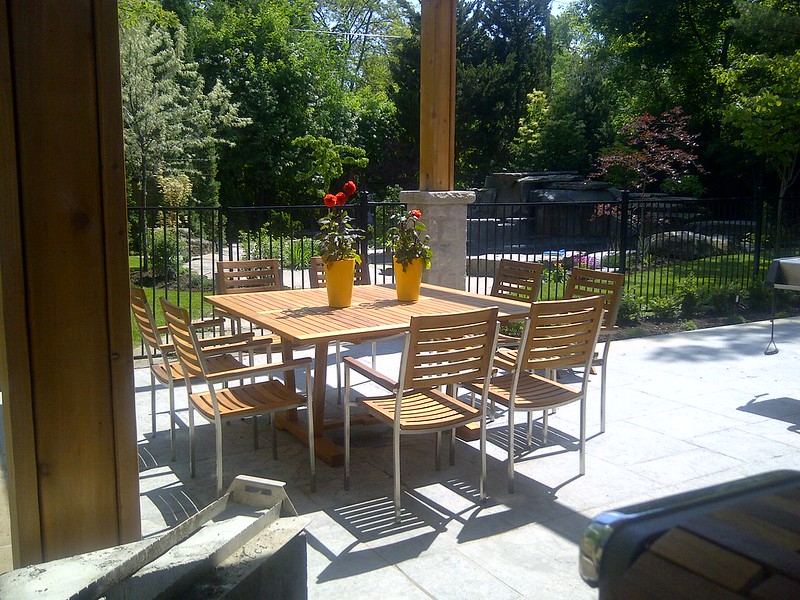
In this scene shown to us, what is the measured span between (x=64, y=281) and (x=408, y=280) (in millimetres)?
3158

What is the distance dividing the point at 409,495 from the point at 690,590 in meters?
3.27

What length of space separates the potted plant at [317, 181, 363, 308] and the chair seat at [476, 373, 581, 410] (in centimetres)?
106

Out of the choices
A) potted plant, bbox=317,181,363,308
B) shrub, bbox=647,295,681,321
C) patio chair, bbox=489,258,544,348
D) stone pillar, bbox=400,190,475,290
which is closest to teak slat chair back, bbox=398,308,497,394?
potted plant, bbox=317,181,363,308

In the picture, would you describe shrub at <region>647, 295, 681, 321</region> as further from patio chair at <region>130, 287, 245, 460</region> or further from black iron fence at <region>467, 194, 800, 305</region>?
patio chair at <region>130, 287, 245, 460</region>

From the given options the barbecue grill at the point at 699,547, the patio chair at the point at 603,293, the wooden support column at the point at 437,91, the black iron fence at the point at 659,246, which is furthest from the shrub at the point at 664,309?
the barbecue grill at the point at 699,547

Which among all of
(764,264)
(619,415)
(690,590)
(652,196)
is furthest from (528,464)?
(652,196)

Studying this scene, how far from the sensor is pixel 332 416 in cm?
534

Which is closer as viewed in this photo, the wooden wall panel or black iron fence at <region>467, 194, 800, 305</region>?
the wooden wall panel

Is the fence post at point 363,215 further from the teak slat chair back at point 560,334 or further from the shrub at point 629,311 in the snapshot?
the teak slat chair back at point 560,334

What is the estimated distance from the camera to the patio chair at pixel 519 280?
19.0 feet

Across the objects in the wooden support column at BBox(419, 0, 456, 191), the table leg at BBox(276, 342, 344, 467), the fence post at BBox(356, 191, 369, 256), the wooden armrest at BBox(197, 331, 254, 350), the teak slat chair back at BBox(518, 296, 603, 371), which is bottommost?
the table leg at BBox(276, 342, 344, 467)

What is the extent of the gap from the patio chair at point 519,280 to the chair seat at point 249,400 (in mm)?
1965

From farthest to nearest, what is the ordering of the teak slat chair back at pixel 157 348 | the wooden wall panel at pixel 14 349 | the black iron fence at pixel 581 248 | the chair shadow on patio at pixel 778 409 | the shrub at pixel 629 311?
the shrub at pixel 629 311
the black iron fence at pixel 581 248
the chair shadow on patio at pixel 778 409
the teak slat chair back at pixel 157 348
the wooden wall panel at pixel 14 349

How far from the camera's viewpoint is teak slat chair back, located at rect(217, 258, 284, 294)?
5980 mm
